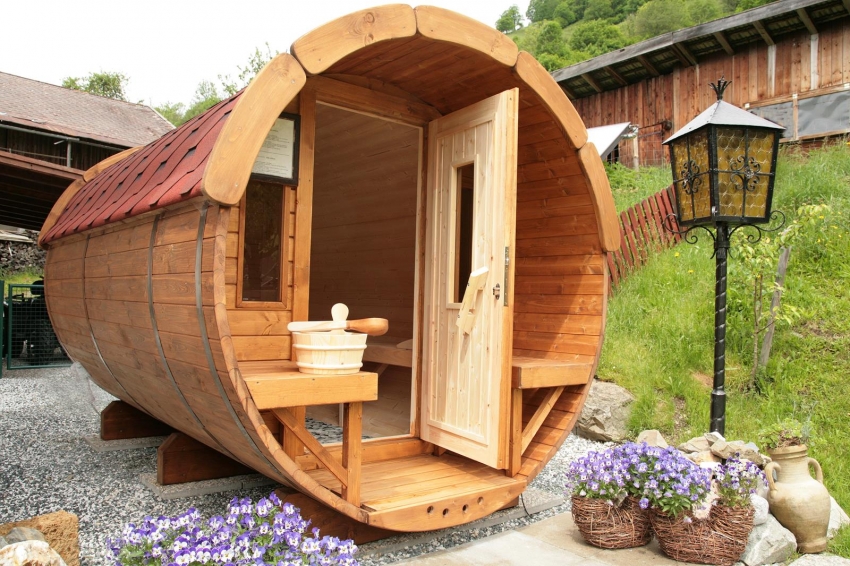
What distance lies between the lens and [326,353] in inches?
129

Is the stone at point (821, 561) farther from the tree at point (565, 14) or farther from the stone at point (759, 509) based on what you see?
the tree at point (565, 14)

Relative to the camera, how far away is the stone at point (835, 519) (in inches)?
156

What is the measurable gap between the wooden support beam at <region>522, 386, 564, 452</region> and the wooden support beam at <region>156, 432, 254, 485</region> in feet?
6.82

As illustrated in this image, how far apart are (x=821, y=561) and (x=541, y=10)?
63.3 metres

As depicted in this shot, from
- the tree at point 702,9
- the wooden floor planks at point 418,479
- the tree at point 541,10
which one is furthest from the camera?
the tree at point 541,10

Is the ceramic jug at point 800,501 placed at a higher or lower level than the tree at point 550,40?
lower

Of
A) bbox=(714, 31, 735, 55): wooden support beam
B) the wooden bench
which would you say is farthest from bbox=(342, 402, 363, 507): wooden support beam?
bbox=(714, 31, 735, 55): wooden support beam

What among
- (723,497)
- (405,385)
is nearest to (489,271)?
(723,497)

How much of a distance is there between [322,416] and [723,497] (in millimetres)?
4298

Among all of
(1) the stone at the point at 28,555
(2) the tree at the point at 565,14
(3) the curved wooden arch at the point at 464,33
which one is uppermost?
(2) the tree at the point at 565,14

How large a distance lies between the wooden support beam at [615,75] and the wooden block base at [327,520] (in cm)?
1271

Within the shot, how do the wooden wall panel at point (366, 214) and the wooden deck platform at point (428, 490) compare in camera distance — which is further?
the wooden wall panel at point (366, 214)

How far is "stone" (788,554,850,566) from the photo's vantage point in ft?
11.6

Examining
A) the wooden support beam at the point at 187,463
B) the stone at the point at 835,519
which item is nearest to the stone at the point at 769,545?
the stone at the point at 835,519
